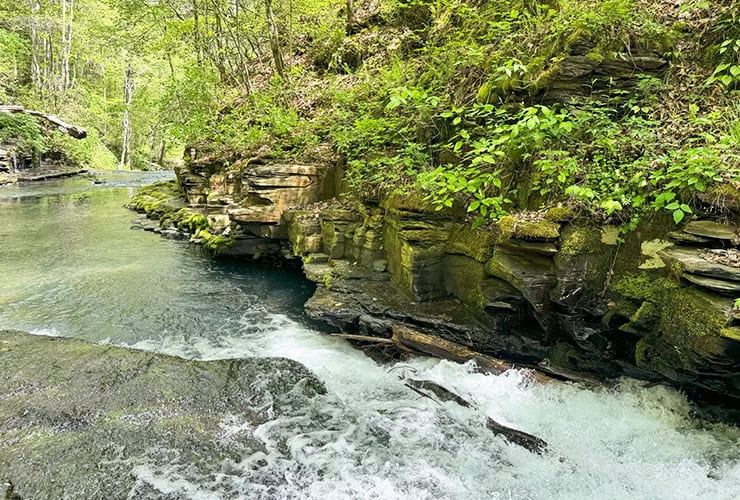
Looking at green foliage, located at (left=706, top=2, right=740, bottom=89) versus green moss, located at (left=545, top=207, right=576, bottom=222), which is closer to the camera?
green foliage, located at (left=706, top=2, right=740, bottom=89)

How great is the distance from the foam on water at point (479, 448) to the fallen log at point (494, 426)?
66mm

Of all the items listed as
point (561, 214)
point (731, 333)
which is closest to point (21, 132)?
point (561, 214)

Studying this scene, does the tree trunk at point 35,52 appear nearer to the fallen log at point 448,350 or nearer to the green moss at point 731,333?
the fallen log at point 448,350

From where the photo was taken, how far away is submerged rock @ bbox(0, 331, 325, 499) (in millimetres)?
3170

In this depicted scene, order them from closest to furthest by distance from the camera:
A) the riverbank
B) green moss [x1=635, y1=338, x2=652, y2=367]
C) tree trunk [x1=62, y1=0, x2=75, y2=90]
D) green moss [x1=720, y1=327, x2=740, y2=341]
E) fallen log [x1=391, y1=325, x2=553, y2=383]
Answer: green moss [x1=720, y1=327, x2=740, y2=341], green moss [x1=635, y1=338, x2=652, y2=367], fallen log [x1=391, y1=325, x2=553, y2=383], the riverbank, tree trunk [x1=62, y1=0, x2=75, y2=90]

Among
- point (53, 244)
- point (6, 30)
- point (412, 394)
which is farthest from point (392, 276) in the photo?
point (6, 30)

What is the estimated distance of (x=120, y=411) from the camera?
12.6 feet

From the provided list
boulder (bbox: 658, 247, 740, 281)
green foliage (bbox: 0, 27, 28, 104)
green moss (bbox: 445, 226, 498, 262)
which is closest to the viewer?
boulder (bbox: 658, 247, 740, 281)

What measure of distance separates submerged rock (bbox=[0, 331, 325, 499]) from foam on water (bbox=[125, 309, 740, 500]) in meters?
0.16

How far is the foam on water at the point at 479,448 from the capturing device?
323 centimetres

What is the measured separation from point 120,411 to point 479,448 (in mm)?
3238

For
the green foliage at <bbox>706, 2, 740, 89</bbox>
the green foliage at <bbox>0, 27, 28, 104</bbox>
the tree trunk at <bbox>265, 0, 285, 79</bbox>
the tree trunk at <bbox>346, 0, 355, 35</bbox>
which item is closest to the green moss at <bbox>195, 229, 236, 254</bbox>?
the tree trunk at <bbox>265, 0, 285, 79</bbox>

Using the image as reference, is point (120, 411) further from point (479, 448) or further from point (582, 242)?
point (582, 242)

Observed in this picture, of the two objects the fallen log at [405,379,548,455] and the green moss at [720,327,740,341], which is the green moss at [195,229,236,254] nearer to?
the fallen log at [405,379,548,455]
